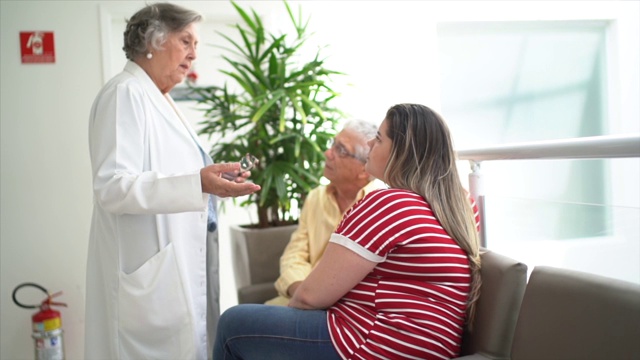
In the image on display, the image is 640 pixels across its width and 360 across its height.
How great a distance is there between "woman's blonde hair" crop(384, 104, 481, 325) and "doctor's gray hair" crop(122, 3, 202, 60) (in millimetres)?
795

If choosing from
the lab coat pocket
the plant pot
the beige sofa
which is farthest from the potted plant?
the beige sofa

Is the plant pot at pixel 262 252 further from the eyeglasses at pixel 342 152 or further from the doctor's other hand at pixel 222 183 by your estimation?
the doctor's other hand at pixel 222 183

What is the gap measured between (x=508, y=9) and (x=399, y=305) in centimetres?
361

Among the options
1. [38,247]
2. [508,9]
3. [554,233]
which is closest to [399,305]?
[554,233]

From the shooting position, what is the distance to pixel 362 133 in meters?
2.33

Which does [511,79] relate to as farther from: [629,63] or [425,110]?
[425,110]

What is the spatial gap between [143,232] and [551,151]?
120 cm

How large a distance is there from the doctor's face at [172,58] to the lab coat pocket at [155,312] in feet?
1.87

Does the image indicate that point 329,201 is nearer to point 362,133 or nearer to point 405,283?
point 362,133

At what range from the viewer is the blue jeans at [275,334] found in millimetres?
1465

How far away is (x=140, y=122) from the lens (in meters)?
→ 1.78

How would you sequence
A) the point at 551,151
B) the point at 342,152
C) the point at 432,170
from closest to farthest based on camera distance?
the point at 551,151 < the point at 432,170 < the point at 342,152

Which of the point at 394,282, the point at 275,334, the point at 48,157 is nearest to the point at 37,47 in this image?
the point at 48,157

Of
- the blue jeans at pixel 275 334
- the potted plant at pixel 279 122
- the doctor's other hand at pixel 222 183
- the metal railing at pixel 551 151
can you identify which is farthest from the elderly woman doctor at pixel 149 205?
the potted plant at pixel 279 122
